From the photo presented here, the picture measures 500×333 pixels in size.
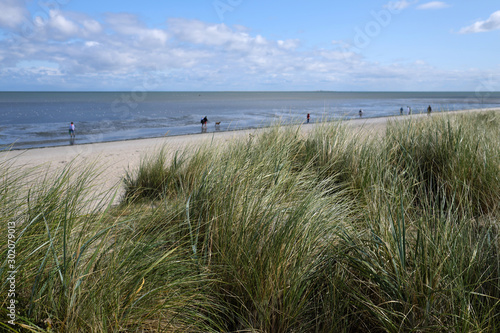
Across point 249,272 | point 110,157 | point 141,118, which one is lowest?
point 110,157

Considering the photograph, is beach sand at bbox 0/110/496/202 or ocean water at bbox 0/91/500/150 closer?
beach sand at bbox 0/110/496/202

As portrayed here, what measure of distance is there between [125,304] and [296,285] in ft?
3.18

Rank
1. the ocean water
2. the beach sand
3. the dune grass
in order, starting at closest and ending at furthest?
the dune grass < the beach sand < the ocean water

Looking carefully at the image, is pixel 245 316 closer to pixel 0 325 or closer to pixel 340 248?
pixel 340 248

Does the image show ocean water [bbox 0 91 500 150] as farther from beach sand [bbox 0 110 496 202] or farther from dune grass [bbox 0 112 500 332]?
dune grass [bbox 0 112 500 332]

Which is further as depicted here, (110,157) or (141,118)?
(141,118)

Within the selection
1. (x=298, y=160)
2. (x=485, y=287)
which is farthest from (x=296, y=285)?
(x=298, y=160)

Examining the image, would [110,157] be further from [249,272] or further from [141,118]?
[141,118]

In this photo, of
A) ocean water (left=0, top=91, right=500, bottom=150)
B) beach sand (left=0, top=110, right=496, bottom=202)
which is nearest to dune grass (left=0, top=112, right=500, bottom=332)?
beach sand (left=0, top=110, right=496, bottom=202)

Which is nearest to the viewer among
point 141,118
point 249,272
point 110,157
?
point 249,272

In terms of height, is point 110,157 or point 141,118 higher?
point 141,118

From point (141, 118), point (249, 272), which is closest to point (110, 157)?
point (249, 272)

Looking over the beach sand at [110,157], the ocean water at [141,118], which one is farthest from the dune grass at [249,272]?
the ocean water at [141,118]

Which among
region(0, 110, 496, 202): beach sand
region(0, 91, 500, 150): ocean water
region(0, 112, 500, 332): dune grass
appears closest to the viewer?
region(0, 112, 500, 332): dune grass
